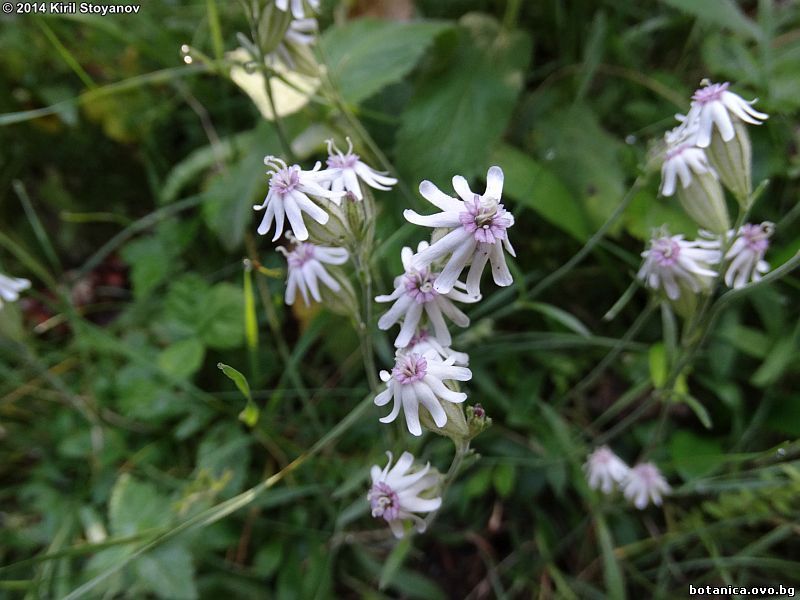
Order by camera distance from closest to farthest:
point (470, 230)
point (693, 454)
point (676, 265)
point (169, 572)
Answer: point (470, 230), point (676, 265), point (169, 572), point (693, 454)

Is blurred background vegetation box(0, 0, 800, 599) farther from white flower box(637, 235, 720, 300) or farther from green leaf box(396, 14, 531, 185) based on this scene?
white flower box(637, 235, 720, 300)

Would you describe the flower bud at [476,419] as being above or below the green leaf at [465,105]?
below

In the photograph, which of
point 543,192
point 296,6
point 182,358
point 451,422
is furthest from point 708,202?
point 182,358

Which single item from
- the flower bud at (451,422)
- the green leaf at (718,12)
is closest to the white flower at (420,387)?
the flower bud at (451,422)

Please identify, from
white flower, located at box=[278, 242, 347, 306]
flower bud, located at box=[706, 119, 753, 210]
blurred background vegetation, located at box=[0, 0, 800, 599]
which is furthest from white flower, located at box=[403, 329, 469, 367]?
flower bud, located at box=[706, 119, 753, 210]

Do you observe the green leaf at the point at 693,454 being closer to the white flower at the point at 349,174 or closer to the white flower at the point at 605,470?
the white flower at the point at 605,470

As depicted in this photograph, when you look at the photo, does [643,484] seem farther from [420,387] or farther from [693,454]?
[420,387]

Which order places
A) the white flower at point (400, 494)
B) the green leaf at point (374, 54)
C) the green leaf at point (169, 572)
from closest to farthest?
the white flower at point (400, 494)
the green leaf at point (169, 572)
the green leaf at point (374, 54)
